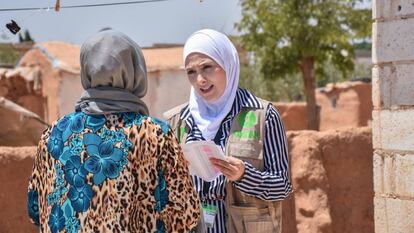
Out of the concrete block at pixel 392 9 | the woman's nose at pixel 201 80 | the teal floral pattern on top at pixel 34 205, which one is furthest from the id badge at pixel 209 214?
the concrete block at pixel 392 9

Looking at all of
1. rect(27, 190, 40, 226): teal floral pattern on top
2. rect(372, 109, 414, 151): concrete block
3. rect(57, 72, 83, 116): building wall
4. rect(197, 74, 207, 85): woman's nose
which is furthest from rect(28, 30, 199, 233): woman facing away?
rect(57, 72, 83, 116): building wall

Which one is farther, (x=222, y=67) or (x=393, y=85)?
(x=393, y=85)

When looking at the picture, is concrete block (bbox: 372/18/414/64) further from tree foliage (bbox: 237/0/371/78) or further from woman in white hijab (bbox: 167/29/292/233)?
tree foliage (bbox: 237/0/371/78)

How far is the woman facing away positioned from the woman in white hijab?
1.69ft

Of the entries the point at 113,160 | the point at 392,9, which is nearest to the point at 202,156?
the point at 113,160

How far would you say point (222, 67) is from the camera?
3.30 metres

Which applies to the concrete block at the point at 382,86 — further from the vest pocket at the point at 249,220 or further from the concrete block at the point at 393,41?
the vest pocket at the point at 249,220

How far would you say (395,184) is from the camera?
15.1ft

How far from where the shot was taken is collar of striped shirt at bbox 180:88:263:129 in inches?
130

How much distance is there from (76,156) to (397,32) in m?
2.53

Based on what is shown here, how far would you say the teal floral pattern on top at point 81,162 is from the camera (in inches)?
102

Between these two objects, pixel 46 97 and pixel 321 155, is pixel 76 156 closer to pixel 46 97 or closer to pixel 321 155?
pixel 321 155

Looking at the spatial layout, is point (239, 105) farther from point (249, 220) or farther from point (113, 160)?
point (113, 160)

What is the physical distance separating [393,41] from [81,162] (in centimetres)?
252
